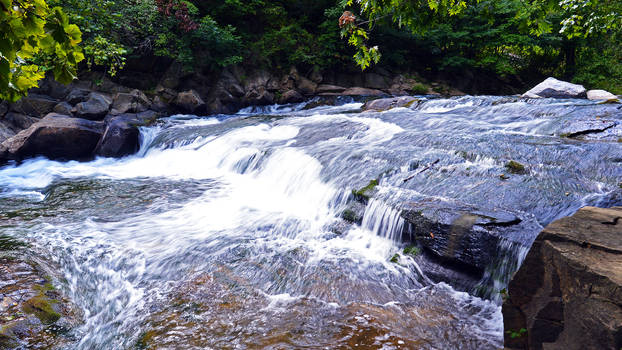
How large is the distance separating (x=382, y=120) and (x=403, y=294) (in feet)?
22.3

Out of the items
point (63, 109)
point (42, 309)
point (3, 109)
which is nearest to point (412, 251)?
point (42, 309)

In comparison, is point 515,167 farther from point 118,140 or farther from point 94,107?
point 94,107

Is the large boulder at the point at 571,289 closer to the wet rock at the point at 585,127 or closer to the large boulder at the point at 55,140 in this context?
the wet rock at the point at 585,127

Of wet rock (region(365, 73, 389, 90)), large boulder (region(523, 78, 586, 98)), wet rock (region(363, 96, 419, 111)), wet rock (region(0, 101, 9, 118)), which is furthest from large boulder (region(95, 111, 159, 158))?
large boulder (region(523, 78, 586, 98))

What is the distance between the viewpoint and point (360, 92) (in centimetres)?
1738

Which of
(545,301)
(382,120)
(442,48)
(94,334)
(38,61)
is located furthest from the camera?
(442,48)

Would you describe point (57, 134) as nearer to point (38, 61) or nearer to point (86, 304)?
point (38, 61)

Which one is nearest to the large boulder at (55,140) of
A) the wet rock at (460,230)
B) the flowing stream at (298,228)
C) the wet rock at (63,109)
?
the flowing stream at (298,228)

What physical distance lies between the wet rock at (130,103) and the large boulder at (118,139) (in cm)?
177

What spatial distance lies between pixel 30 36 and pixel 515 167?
566cm

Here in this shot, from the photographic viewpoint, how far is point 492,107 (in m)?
9.91

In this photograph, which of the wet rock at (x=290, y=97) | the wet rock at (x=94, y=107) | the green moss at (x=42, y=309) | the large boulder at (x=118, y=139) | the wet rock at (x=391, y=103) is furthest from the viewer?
the wet rock at (x=290, y=97)

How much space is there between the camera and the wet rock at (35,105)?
11.9m

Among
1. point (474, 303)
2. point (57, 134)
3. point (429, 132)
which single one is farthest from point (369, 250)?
point (57, 134)
